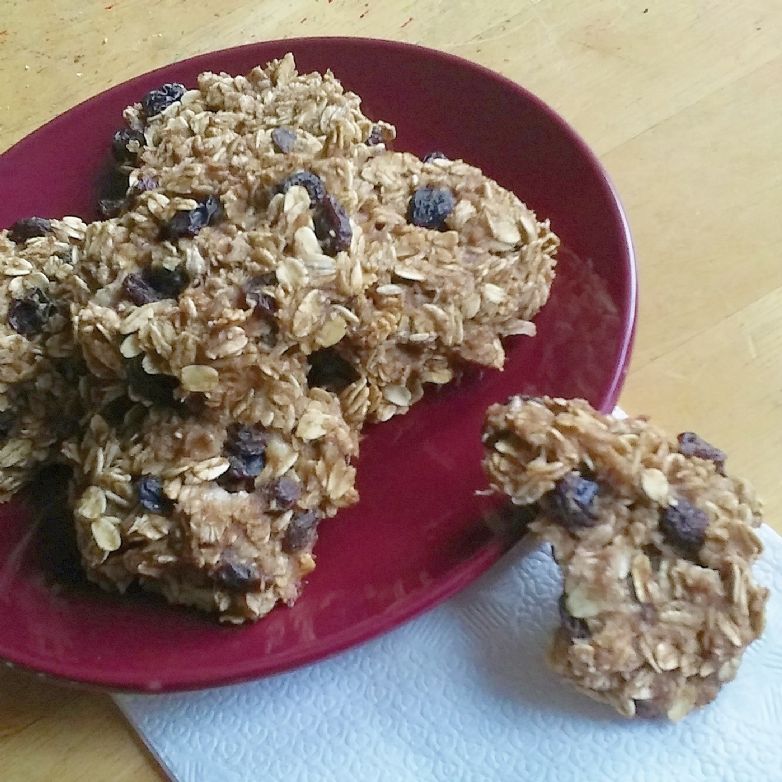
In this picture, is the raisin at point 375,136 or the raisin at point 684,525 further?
the raisin at point 375,136

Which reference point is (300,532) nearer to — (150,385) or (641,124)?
(150,385)

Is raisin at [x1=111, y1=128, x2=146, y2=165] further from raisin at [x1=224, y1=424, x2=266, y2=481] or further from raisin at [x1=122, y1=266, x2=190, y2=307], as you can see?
raisin at [x1=224, y1=424, x2=266, y2=481]

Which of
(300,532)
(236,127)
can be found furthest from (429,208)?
(300,532)

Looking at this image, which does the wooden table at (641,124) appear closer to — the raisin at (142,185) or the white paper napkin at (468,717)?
the white paper napkin at (468,717)

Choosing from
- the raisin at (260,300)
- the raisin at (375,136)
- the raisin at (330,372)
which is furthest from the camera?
the raisin at (375,136)

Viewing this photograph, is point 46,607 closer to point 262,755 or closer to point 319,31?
point 262,755

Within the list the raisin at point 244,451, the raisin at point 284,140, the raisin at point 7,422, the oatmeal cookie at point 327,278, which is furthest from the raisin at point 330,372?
the raisin at point 7,422
